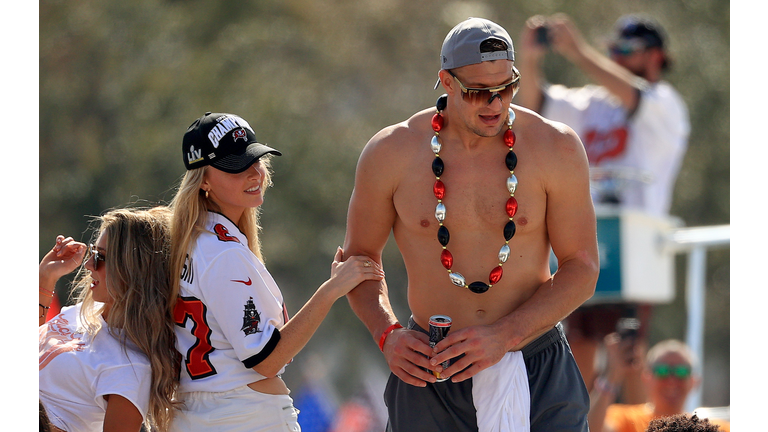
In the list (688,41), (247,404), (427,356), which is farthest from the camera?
(688,41)

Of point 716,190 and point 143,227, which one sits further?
point 716,190

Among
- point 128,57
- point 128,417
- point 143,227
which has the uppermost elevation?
point 128,57

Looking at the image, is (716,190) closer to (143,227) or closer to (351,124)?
(351,124)

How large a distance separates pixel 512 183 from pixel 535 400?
819 mm

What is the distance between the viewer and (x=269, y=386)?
10.9 ft

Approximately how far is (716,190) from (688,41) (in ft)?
13.0

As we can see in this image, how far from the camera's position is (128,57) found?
18.6 metres

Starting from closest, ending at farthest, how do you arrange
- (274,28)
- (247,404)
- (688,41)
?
(247,404) < (274,28) < (688,41)

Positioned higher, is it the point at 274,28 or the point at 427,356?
the point at 274,28

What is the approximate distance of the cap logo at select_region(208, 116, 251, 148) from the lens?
132 inches

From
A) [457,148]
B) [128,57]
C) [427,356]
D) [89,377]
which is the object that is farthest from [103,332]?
[128,57]

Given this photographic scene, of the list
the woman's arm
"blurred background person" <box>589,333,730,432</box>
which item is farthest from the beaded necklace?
"blurred background person" <box>589,333,730,432</box>

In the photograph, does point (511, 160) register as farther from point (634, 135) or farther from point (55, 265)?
point (634, 135)

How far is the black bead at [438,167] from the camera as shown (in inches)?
130
